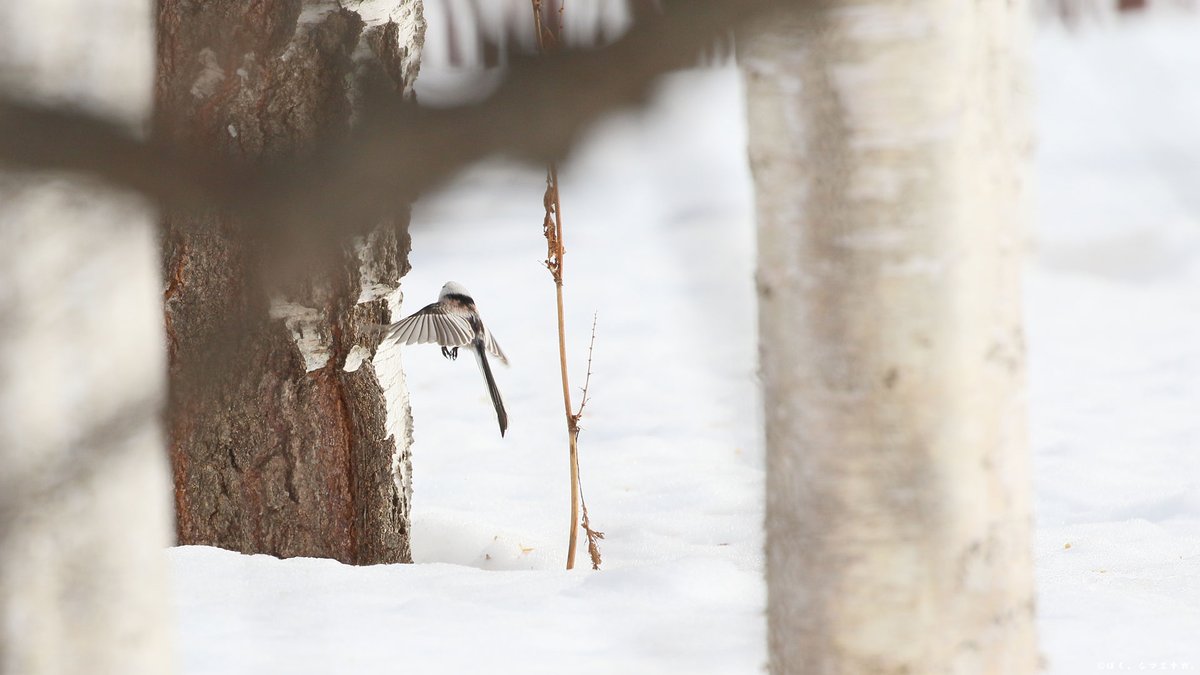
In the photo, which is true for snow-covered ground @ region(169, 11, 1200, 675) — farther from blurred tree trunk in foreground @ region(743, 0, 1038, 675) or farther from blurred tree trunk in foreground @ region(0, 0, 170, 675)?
blurred tree trunk in foreground @ region(0, 0, 170, 675)

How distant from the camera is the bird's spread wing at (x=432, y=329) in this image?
190cm

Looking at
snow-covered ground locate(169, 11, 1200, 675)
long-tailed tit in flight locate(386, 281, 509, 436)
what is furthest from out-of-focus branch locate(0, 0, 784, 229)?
long-tailed tit in flight locate(386, 281, 509, 436)

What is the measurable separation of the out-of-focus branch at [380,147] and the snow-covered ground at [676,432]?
0.05 feet

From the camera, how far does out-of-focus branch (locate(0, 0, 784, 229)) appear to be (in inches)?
20.9

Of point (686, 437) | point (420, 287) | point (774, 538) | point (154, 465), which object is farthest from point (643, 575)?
point (420, 287)

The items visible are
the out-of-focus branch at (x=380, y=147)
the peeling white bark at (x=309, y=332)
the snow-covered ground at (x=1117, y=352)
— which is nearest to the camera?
the out-of-focus branch at (x=380, y=147)

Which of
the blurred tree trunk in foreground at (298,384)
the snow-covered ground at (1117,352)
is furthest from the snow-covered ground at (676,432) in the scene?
the blurred tree trunk in foreground at (298,384)

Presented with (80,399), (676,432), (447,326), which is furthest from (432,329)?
(676,432)

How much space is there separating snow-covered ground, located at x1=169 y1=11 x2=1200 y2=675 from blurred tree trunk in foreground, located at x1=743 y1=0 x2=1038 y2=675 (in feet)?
0.20

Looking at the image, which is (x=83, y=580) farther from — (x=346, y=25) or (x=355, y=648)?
(x=346, y=25)

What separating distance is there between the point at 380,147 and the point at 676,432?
10.1 ft

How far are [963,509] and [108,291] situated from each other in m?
0.62

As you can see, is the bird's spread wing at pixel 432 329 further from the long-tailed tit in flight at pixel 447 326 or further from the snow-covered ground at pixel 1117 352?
the snow-covered ground at pixel 1117 352

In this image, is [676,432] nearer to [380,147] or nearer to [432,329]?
[432,329]
